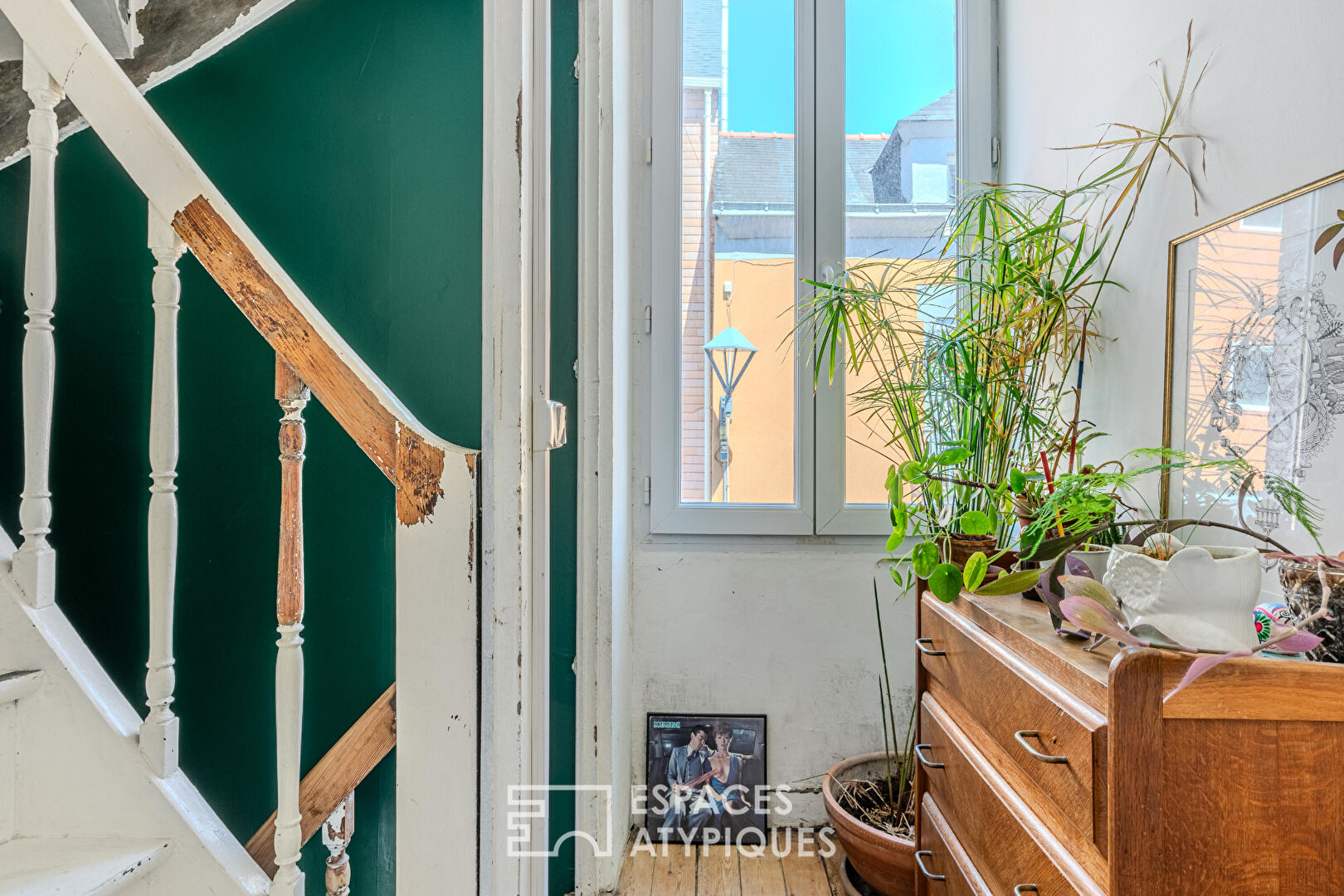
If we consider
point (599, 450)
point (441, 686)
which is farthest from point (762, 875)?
point (441, 686)

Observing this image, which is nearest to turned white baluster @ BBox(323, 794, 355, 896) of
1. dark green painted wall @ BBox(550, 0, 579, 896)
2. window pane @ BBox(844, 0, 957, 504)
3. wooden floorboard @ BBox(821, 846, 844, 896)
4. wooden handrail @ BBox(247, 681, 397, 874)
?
wooden handrail @ BBox(247, 681, 397, 874)

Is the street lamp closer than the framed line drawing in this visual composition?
No

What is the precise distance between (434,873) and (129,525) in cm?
90

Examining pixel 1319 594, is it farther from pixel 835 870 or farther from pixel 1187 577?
pixel 835 870

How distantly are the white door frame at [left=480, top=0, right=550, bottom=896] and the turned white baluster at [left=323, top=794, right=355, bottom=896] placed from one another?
250 millimetres

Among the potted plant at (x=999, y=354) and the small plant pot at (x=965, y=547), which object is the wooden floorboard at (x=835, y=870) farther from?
the small plant pot at (x=965, y=547)

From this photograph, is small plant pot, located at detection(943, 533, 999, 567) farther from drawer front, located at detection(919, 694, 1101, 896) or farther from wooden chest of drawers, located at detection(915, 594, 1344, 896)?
wooden chest of drawers, located at detection(915, 594, 1344, 896)

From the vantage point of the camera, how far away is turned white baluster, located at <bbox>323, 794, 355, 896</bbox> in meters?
0.99

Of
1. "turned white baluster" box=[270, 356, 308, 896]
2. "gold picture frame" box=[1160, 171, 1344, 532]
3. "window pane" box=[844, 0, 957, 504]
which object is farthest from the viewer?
"window pane" box=[844, 0, 957, 504]

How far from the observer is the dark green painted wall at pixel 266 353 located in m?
1.16

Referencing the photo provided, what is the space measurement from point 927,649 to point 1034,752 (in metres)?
0.46

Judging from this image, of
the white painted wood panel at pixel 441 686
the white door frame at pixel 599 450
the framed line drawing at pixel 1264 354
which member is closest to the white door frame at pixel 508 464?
the white painted wood panel at pixel 441 686

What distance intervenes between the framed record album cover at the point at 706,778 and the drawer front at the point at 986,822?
0.63 m

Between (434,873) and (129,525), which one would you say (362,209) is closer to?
(129,525)
